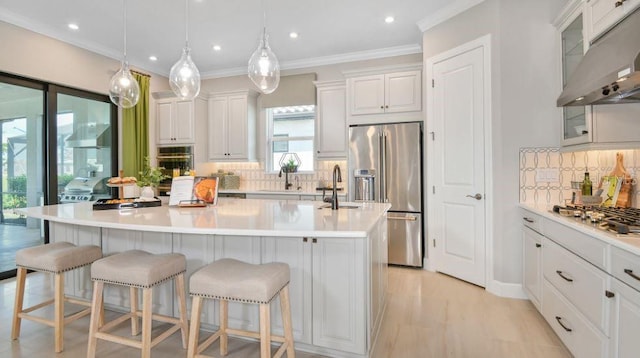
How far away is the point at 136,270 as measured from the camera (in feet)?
5.95

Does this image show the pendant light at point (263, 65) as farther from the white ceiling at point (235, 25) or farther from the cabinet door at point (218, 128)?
the cabinet door at point (218, 128)

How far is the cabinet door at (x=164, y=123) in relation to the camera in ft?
17.3

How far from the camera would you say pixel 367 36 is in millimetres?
4145

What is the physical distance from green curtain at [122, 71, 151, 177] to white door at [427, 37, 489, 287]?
13.8 feet

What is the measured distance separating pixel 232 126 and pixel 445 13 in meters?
3.41

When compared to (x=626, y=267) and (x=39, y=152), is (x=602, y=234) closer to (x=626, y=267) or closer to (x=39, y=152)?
(x=626, y=267)

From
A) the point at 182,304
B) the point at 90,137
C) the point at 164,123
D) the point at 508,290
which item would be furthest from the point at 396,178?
the point at 90,137

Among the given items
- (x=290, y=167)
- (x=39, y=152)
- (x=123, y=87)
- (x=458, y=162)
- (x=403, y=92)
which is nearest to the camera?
(x=123, y=87)

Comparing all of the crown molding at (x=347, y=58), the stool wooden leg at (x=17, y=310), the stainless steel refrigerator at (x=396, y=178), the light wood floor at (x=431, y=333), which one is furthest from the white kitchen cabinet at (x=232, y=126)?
the stool wooden leg at (x=17, y=310)

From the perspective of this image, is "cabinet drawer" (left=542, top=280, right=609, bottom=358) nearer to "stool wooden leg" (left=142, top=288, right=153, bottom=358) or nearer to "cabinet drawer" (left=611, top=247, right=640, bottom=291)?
"cabinet drawer" (left=611, top=247, right=640, bottom=291)

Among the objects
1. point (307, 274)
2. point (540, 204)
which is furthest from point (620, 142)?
point (307, 274)

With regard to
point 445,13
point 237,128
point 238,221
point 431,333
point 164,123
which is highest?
point 445,13

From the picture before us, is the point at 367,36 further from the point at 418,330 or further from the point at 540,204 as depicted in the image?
the point at 418,330

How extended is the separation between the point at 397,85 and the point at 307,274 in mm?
2982
